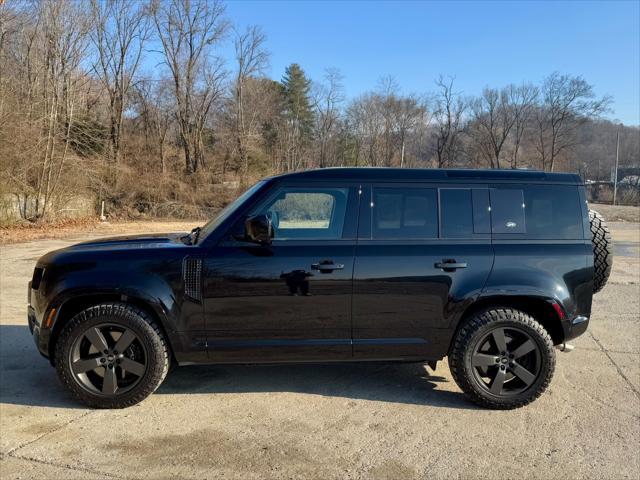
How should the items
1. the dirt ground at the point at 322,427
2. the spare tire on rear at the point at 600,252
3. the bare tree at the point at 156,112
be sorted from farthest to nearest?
the bare tree at the point at 156,112, the spare tire on rear at the point at 600,252, the dirt ground at the point at 322,427

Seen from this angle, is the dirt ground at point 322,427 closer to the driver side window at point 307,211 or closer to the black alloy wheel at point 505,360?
the black alloy wheel at point 505,360

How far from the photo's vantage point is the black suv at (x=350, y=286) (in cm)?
389

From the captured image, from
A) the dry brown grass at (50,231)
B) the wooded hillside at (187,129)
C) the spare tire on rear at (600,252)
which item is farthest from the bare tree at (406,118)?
the spare tire on rear at (600,252)

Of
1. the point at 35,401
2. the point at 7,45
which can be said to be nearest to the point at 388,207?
the point at 35,401

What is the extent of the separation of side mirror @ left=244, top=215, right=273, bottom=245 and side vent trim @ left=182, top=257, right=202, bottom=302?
492mm

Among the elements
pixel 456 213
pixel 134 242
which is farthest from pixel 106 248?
pixel 456 213

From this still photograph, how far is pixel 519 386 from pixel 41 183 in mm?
24660

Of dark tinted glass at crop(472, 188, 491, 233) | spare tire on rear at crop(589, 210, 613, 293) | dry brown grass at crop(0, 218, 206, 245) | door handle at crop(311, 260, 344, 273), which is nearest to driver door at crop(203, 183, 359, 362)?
door handle at crop(311, 260, 344, 273)

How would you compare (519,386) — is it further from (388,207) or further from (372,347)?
(388,207)

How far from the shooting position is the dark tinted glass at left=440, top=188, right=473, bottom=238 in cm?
411

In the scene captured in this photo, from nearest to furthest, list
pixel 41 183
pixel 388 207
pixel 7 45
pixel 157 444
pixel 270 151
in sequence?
pixel 157 444 → pixel 388 207 → pixel 41 183 → pixel 7 45 → pixel 270 151

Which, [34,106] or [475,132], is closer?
[34,106]

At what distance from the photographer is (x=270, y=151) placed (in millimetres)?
55719

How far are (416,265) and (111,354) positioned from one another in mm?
2589
